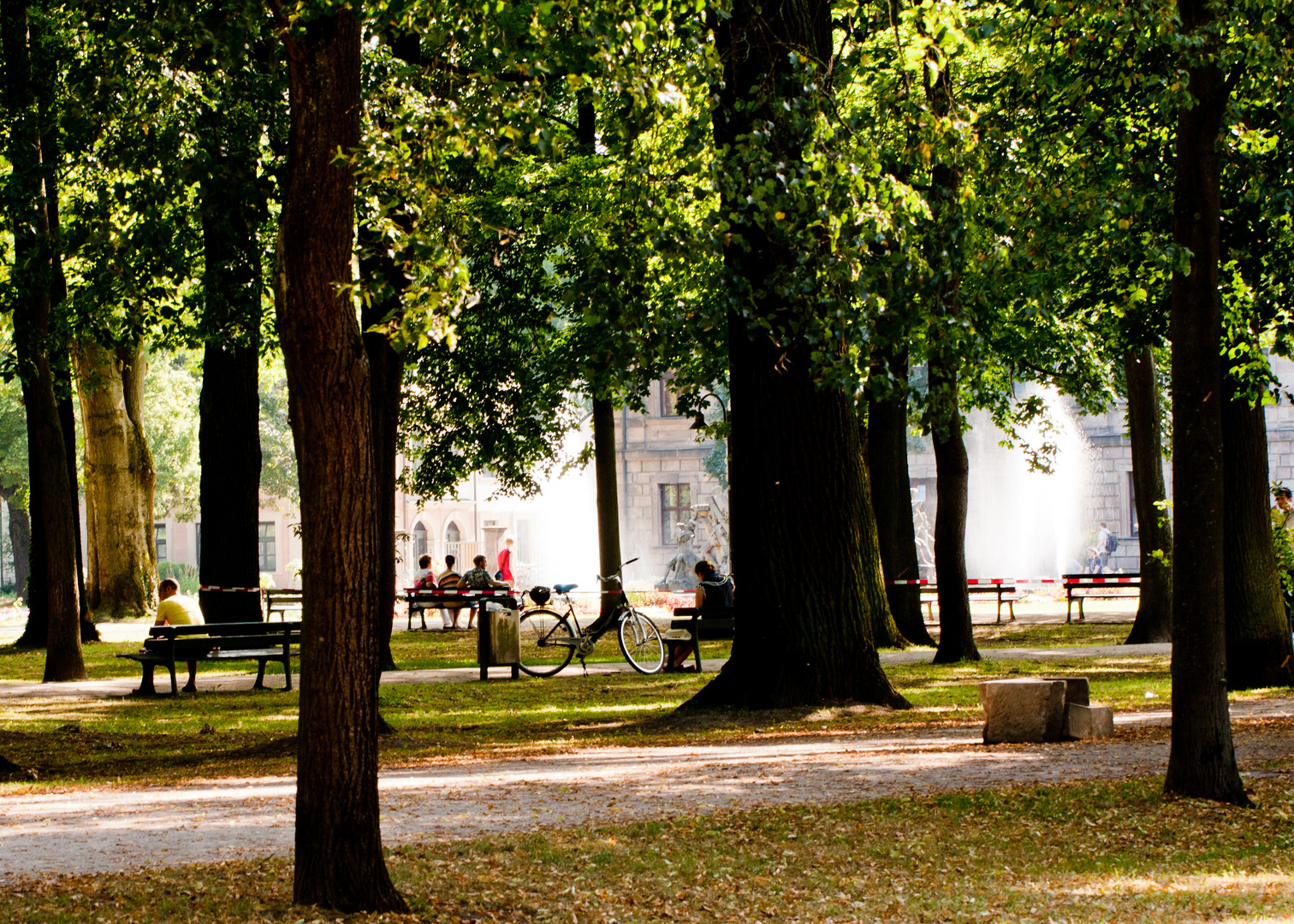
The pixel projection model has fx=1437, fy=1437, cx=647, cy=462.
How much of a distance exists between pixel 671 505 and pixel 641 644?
34.3m

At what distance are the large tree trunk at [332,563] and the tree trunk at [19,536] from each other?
4649 centimetres

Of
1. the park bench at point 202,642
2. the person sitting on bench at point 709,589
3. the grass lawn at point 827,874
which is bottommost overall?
the grass lawn at point 827,874

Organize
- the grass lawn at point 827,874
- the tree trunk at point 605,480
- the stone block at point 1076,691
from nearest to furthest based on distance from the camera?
the grass lawn at point 827,874 → the stone block at point 1076,691 → the tree trunk at point 605,480

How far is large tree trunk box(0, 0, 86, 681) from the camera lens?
48.7ft

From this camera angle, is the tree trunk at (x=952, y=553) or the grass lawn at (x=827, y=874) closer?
the grass lawn at (x=827, y=874)

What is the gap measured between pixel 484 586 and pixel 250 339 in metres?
11.1

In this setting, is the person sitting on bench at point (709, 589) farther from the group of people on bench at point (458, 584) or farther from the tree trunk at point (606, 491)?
the group of people on bench at point (458, 584)

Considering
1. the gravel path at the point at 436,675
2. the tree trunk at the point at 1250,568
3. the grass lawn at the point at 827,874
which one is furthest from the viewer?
the gravel path at the point at 436,675

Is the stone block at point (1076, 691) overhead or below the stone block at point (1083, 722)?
overhead

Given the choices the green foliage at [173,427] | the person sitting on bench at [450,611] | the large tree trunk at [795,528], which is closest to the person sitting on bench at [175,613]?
the large tree trunk at [795,528]

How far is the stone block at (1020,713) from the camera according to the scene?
10.2 meters

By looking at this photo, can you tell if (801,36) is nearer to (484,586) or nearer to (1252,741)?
(1252,741)

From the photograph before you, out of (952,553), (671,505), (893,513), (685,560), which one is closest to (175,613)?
(952,553)

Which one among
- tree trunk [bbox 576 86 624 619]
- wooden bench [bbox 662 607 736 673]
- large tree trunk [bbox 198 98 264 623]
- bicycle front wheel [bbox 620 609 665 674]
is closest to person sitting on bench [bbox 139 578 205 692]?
large tree trunk [bbox 198 98 264 623]
